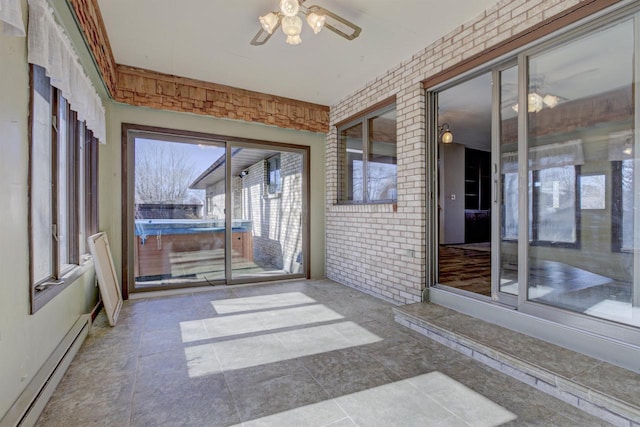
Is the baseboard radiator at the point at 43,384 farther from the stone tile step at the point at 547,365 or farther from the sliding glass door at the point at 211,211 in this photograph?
the stone tile step at the point at 547,365

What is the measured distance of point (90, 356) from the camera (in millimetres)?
2455

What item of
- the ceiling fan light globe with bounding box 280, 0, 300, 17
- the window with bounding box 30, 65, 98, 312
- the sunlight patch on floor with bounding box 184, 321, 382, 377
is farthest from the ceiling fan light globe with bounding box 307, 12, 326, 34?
the sunlight patch on floor with bounding box 184, 321, 382, 377

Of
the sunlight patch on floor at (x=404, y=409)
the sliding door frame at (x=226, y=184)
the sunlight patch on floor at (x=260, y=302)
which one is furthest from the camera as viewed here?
the sliding door frame at (x=226, y=184)

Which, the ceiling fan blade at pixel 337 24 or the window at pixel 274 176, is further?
the window at pixel 274 176

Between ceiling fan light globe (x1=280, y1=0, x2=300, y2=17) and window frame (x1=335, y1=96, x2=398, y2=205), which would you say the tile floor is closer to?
window frame (x1=335, y1=96, x2=398, y2=205)

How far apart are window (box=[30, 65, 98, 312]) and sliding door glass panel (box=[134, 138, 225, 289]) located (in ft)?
3.30

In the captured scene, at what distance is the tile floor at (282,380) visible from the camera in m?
1.74

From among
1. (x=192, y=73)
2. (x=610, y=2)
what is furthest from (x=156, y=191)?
(x=610, y=2)

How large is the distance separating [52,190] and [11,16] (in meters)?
1.35

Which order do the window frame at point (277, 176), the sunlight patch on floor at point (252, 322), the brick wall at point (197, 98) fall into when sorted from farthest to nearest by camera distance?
1. the window frame at point (277, 176)
2. the brick wall at point (197, 98)
3. the sunlight patch on floor at point (252, 322)

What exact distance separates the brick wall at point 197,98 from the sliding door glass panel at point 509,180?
3.02 m

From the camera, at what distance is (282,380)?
2.11 meters

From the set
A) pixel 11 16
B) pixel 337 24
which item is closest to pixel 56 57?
pixel 11 16

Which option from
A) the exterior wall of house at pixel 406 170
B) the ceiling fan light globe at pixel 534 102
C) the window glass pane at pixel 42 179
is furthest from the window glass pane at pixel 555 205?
the window glass pane at pixel 42 179
